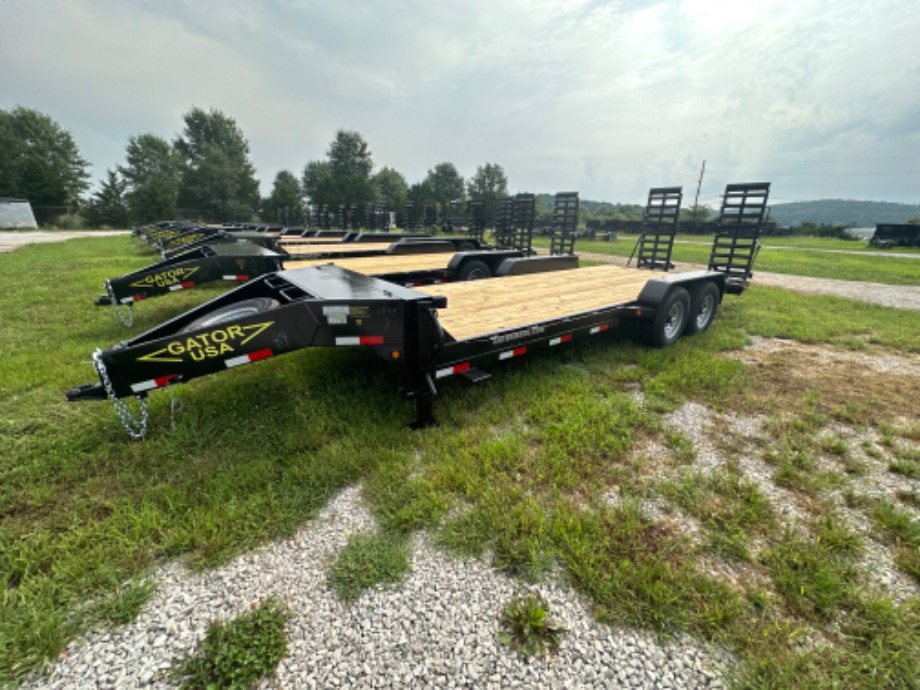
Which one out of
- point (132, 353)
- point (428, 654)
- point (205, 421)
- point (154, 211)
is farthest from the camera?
point (154, 211)

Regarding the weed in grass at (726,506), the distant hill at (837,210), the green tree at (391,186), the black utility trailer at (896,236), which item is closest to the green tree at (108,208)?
the green tree at (391,186)

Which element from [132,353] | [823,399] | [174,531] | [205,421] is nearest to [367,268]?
[205,421]

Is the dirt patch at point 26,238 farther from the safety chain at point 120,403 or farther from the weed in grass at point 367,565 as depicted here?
the weed in grass at point 367,565

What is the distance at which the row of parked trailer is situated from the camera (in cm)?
261

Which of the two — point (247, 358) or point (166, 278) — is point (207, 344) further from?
point (166, 278)

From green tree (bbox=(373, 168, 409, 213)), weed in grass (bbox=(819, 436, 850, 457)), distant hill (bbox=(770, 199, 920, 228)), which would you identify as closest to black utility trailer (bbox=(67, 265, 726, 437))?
weed in grass (bbox=(819, 436, 850, 457))

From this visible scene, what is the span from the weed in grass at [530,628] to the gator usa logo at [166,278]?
18.4 ft

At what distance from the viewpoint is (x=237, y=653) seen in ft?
5.64

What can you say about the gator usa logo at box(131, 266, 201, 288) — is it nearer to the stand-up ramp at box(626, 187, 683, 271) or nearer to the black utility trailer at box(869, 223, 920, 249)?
the stand-up ramp at box(626, 187, 683, 271)

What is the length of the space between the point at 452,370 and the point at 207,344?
5.73 feet

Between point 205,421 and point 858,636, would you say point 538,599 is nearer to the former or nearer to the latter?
point 858,636

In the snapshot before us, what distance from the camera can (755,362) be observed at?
5.16 m

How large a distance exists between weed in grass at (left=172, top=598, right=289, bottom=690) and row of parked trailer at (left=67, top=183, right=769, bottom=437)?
150 centimetres

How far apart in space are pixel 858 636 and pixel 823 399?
3143 mm
